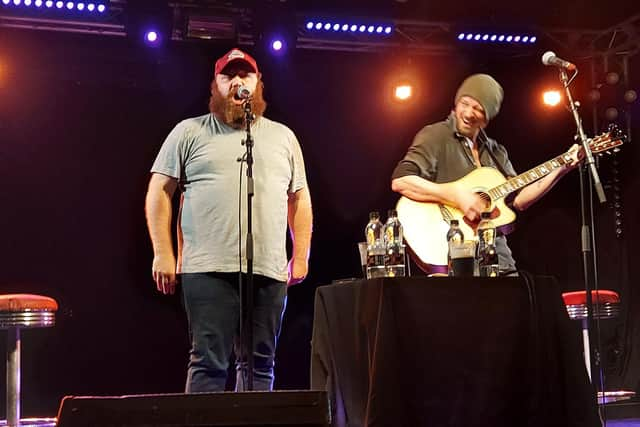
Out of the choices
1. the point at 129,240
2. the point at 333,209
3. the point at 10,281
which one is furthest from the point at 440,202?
the point at 10,281

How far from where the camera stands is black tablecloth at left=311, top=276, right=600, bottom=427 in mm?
2246

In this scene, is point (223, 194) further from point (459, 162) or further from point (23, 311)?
point (459, 162)

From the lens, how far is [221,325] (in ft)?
11.2

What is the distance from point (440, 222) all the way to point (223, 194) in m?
2.08

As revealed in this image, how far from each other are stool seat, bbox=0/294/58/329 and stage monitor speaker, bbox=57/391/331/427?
2756mm

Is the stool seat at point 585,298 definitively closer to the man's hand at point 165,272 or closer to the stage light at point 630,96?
the stage light at point 630,96

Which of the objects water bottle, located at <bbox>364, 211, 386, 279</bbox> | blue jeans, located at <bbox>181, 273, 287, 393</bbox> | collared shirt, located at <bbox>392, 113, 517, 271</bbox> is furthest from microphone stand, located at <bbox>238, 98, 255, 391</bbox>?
collared shirt, located at <bbox>392, 113, 517, 271</bbox>

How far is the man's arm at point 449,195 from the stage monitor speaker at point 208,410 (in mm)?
3361

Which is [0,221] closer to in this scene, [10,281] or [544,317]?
[10,281]

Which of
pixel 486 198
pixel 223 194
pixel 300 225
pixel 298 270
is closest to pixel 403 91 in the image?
pixel 486 198

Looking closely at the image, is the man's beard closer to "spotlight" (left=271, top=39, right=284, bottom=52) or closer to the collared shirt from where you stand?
the collared shirt

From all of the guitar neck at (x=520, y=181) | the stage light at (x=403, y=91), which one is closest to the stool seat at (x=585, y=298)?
the guitar neck at (x=520, y=181)

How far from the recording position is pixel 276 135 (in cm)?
377

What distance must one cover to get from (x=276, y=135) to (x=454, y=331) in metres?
1.75
